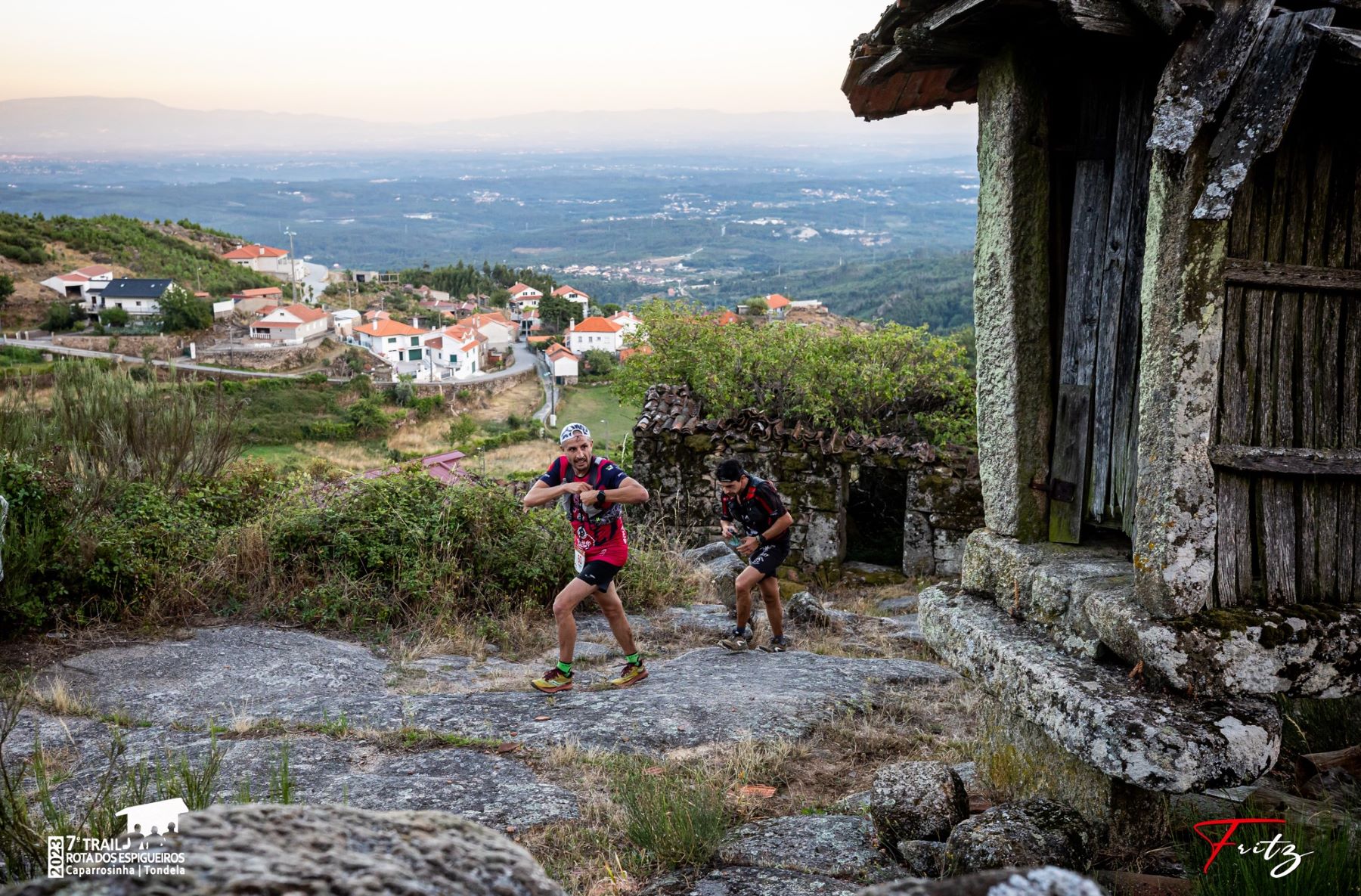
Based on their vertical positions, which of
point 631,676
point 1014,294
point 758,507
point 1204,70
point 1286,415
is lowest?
point 631,676

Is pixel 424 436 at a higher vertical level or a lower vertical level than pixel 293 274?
lower

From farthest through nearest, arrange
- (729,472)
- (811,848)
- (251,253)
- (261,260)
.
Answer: (251,253) → (261,260) → (729,472) → (811,848)

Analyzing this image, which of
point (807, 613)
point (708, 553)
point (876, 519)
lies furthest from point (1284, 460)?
point (876, 519)

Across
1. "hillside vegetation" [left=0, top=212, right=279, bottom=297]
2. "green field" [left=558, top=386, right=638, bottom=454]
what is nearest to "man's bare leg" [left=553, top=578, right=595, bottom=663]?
"green field" [left=558, top=386, right=638, bottom=454]

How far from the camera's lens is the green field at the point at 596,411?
46.8m

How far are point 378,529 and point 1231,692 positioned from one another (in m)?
7.10

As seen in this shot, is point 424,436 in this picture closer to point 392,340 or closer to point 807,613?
point 392,340

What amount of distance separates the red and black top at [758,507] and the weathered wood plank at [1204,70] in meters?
4.52

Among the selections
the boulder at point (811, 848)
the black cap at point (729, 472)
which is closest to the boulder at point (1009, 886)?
the boulder at point (811, 848)

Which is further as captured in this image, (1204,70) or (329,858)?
(1204,70)

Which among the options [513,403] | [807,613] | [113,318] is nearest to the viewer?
[807,613]

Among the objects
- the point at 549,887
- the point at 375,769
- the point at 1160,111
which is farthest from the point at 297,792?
the point at 1160,111

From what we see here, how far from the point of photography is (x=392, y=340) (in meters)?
72.5

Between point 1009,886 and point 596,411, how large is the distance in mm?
53641
